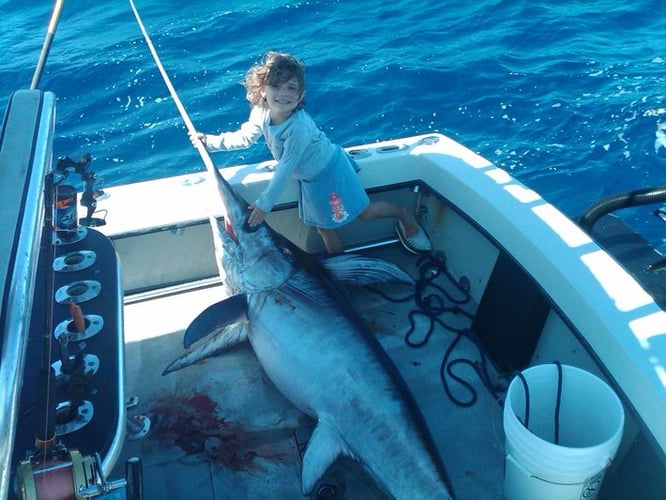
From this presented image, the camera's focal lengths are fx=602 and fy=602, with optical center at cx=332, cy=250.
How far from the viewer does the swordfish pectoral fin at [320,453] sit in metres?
2.42

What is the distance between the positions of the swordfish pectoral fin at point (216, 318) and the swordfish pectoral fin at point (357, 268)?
0.52m

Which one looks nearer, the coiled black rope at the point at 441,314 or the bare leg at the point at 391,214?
the coiled black rope at the point at 441,314

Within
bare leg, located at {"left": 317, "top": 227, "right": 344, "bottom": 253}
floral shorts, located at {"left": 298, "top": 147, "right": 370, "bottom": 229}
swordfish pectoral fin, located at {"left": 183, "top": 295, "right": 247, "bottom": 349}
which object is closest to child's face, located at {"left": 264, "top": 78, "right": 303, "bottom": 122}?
floral shorts, located at {"left": 298, "top": 147, "right": 370, "bottom": 229}

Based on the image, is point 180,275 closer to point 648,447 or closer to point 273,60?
point 273,60

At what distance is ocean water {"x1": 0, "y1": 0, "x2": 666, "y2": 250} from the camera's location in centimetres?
646

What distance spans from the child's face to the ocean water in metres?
3.52

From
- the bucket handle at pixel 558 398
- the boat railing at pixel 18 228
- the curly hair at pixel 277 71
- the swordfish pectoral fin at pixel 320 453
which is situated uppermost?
the boat railing at pixel 18 228

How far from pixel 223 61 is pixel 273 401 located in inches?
260

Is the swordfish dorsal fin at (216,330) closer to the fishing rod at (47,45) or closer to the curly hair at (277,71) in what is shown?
the curly hair at (277,71)

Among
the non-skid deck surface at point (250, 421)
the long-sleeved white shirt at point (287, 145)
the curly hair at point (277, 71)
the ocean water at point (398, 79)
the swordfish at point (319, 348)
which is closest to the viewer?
the swordfish at point (319, 348)

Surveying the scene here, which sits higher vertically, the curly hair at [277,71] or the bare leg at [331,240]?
the curly hair at [277,71]

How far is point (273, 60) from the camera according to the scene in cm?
307

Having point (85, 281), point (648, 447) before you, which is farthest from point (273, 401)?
point (648, 447)

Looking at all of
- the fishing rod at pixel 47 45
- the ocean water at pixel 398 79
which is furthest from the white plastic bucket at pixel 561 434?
the ocean water at pixel 398 79
